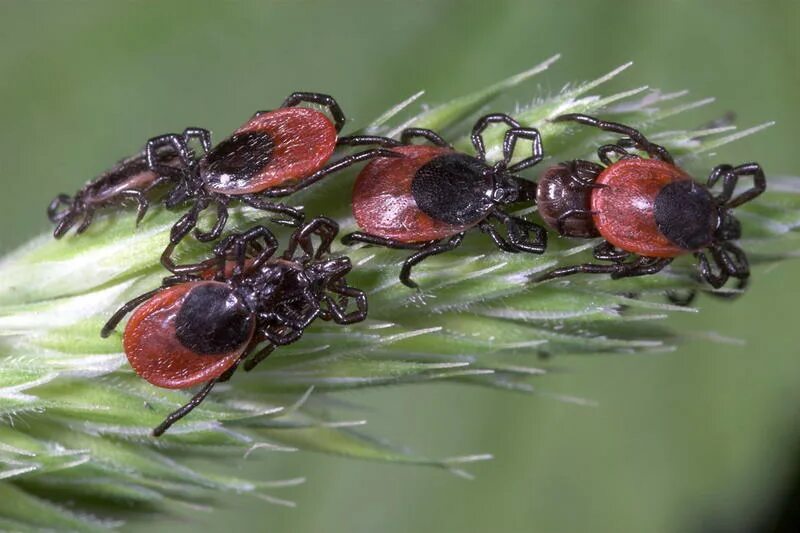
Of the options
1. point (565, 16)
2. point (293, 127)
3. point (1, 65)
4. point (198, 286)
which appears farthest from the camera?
point (565, 16)

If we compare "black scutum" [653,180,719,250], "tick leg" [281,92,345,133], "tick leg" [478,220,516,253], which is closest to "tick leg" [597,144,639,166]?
"black scutum" [653,180,719,250]

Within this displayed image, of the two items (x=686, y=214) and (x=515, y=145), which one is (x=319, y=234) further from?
(x=686, y=214)

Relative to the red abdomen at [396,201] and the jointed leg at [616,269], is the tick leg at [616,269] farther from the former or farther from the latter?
the red abdomen at [396,201]

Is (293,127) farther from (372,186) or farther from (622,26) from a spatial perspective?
(622,26)

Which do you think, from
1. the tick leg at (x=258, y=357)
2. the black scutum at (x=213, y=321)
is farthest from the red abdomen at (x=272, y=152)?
the tick leg at (x=258, y=357)

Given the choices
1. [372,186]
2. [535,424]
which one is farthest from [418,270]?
[535,424]

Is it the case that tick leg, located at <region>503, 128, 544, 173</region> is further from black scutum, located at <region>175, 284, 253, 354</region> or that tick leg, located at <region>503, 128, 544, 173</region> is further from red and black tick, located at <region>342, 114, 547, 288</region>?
black scutum, located at <region>175, 284, 253, 354</region>
